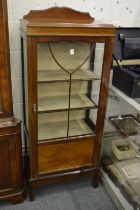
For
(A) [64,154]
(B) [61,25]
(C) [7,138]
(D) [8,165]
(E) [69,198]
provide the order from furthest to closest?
(E) [69,198] < (A) [64,154] < (D) [8,165] < (C) [7,138] < (B) [61,25]

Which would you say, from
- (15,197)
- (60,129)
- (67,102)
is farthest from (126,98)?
(15,197)

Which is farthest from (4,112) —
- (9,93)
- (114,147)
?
(114,147)

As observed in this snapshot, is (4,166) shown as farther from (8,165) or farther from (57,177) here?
(57,177)

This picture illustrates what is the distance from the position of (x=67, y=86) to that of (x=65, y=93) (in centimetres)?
7

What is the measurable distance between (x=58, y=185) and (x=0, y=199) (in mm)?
517

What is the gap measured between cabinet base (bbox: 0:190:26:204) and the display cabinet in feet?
0.25

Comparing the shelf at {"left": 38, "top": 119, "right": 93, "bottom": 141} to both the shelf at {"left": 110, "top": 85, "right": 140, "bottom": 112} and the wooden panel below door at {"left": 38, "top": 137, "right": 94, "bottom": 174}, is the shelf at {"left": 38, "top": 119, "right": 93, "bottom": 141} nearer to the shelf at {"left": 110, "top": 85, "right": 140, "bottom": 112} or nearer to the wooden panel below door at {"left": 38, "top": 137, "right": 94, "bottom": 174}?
the wooden panel below door at {"left": 38, "top": 137, "right": 94, "bottom": 174}

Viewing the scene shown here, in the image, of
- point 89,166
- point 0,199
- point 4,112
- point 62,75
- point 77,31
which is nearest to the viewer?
point 77,31

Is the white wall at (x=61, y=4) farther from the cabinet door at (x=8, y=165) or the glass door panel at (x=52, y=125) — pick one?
the cabinet door at (x=8, y=165)

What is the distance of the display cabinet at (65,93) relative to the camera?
154cm

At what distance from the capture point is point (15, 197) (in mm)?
1879

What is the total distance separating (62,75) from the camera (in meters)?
1.72

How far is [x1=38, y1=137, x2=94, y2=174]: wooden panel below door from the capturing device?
5.96ft

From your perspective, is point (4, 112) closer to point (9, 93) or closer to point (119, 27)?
point (9, 93)
